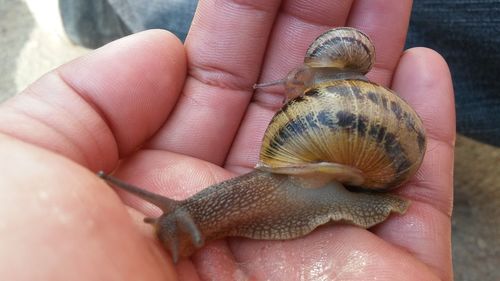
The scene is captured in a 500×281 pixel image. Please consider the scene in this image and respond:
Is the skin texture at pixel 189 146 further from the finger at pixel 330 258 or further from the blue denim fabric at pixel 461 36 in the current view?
the blue denim fabric at pixel 461 36

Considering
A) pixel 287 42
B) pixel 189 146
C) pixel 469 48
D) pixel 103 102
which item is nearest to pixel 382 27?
pixel 287 42

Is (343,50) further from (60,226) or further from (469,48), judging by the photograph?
(60,226)

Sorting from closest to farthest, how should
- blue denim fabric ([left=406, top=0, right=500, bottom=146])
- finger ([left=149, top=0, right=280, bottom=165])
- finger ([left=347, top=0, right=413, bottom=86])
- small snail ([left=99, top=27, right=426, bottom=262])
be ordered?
small snail ([left=99, top=27, right=426, bottom=262]), finger ([left=149, top=0, right=280, bottom=165]), finger ([left=347, top=0, right=413, bottom=86]), blue denim fabric ([left=406, top=0, right=500, bottom=146])

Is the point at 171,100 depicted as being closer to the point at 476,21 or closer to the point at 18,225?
the point at 18,225

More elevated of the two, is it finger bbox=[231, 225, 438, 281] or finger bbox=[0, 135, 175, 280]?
finger bbox=[0, 135, 175, 280]

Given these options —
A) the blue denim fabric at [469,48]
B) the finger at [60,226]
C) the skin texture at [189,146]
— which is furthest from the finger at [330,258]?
the blue denim fabric at [469,48]

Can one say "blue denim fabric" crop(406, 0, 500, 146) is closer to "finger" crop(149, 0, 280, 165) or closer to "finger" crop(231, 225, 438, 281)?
"finger" crop(149, 0, 280, 165)

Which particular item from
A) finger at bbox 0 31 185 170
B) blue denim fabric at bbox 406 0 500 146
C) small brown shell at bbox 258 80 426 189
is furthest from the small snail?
blue denim fabric at bbox 406 0 500 146
